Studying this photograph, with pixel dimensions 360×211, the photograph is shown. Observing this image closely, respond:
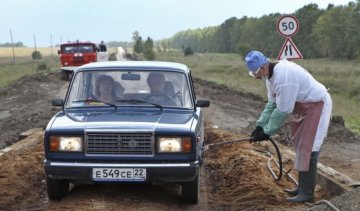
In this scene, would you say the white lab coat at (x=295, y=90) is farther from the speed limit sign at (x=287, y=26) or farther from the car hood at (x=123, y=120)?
the speed limit sign at (x=287, y=26)

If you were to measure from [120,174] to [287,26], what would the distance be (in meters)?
9.52

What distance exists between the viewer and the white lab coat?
257 inches

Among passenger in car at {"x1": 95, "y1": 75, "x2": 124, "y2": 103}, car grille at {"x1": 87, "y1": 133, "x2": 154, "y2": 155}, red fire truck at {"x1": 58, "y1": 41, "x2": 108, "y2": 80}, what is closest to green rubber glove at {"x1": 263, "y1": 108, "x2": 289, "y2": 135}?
car grille at {"x1": 87, "y1": 133, "x2": 154, "y2": 155}

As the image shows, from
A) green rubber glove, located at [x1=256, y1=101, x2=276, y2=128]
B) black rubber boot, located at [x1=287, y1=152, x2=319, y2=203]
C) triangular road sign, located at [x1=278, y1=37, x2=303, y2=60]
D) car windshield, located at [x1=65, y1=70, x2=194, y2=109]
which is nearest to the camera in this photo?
black rubber boot, located at [x1=287, y1=152, x2=319, y2=203]

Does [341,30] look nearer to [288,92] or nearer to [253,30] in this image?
[253,30]

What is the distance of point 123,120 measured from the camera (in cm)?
679

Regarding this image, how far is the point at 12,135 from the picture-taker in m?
14.2

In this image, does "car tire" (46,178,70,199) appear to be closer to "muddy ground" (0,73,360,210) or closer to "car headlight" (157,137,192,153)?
"muddy ground" (0,73,360,210)

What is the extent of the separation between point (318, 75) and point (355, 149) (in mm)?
31966

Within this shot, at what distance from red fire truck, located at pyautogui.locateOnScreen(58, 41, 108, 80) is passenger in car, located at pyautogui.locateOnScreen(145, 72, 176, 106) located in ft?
87.0

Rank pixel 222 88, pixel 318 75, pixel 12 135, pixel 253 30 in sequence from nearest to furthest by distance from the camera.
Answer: pixel 12 135, pixel 222 88, pixel 318 75, pixel 253 30

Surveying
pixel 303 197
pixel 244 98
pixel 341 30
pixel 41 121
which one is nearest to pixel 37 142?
pixel 41 121

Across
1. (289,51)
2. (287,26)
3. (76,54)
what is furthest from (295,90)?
(76,54)

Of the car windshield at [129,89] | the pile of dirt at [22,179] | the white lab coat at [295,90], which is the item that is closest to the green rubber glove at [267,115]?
the white lab coat at [295,90]
